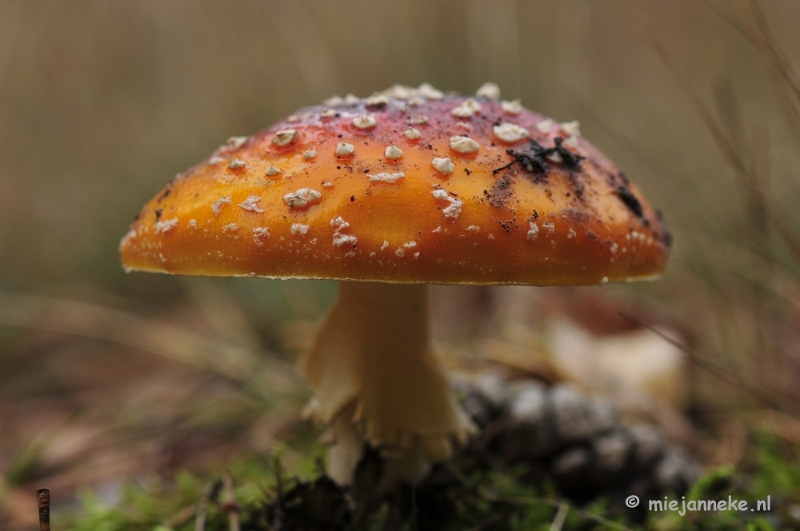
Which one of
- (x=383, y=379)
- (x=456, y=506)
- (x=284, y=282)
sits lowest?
(x=284, y=282)

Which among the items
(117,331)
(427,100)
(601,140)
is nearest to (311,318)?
(117,331)

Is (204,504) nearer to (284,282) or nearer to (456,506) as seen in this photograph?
(456,506)

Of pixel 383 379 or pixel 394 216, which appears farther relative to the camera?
pixel 383 379

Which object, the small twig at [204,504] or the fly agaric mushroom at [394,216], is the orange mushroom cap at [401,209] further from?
the small twig at [204,504]

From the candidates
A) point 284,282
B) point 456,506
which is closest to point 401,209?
point 456,506

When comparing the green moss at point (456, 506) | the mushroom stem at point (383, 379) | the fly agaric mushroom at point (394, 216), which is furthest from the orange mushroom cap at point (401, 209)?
the green moss at point (456, 506)

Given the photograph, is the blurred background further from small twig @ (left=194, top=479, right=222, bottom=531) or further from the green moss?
small twig @ (left=194, top=479, right=222, bottom=531)

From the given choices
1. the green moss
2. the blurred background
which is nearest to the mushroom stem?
the green moss
